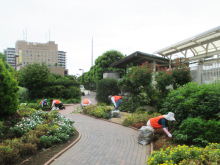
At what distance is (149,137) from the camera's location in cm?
630

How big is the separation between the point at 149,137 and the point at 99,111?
237 inches

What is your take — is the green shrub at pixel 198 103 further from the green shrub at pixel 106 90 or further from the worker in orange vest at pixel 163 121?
the green shrub at pixel 106 90

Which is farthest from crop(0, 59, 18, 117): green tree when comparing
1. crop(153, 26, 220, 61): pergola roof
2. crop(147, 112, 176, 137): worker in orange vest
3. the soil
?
crop(153, 26, 220, 61): pergola roof

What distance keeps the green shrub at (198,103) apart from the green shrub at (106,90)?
11.5 meters

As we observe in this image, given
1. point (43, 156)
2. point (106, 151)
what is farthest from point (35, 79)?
point (106, 151)

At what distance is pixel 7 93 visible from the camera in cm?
641

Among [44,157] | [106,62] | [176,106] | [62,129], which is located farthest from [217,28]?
[106,62]

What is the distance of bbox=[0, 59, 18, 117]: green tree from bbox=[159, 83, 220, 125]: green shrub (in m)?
6.25

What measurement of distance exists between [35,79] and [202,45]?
1745 centimetres

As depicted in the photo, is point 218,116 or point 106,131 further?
point 106,131

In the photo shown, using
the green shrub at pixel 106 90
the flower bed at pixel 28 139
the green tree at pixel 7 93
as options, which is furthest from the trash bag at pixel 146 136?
the green shrub at pixel 106 90

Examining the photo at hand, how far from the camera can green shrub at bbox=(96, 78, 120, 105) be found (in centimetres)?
1806

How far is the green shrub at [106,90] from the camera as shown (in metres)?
18.1

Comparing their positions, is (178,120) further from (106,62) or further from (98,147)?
(106,62)
